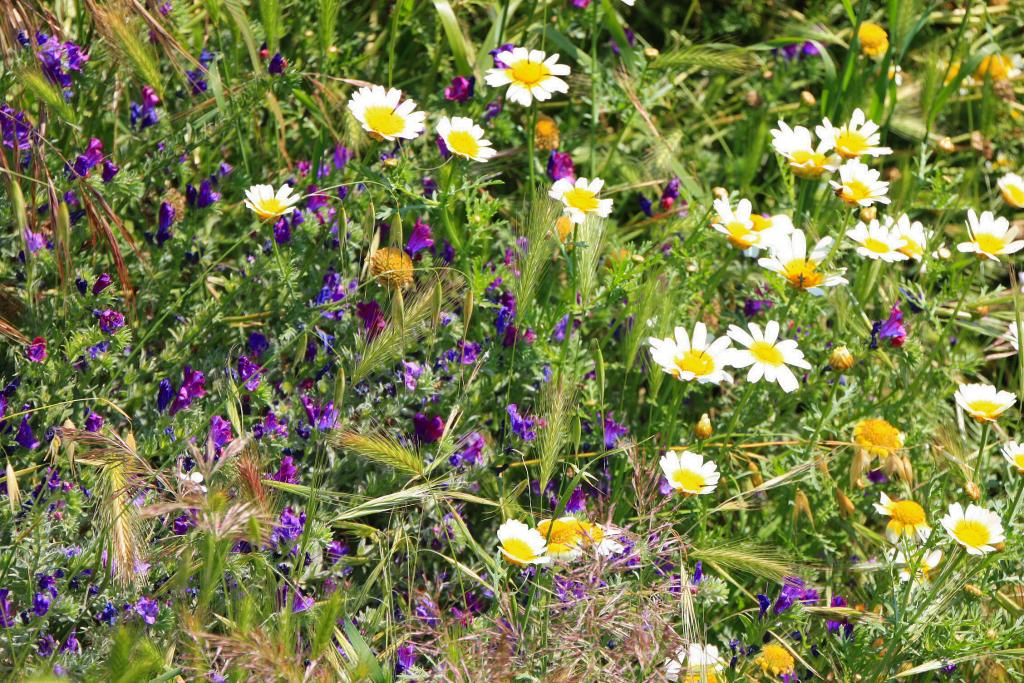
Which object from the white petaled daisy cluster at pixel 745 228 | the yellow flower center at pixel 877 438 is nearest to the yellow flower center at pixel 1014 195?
the white petaled daisy cluster at pixel 745 228

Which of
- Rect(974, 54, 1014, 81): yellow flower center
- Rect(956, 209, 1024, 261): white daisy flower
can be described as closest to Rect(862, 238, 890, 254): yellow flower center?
Rect(956, 209, 1024, 261): white daisy flower

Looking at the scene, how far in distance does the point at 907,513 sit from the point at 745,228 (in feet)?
2.15

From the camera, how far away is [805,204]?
9.98 feet

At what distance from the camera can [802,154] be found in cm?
246

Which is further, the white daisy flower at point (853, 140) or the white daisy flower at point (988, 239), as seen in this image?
the white daisy flower at point (853, 140)

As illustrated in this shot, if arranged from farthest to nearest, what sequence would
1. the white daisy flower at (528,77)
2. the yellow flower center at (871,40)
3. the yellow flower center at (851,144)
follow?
the yellow flower center at (871,40) → the yellow flower center at (851,144) → the white daisy flower at (528,77)

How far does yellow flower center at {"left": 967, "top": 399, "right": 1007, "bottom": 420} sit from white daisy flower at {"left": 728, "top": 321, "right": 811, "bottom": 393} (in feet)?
1.05

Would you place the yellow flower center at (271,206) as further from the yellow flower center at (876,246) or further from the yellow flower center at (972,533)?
the yellow flower center at (972,533)

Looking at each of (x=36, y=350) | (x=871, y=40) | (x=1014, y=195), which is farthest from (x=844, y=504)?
(x=36, y=350)

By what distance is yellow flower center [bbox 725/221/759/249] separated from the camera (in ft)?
7.29

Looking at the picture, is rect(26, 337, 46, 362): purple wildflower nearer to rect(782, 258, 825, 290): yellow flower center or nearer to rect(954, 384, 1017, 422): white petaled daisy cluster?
rect(782, 258, 825, 290): yellow flower center

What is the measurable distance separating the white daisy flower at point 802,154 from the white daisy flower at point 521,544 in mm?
1119

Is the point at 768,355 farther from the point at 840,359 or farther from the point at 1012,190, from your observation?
the point at 1012,190

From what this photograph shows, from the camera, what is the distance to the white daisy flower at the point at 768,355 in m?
2.13
